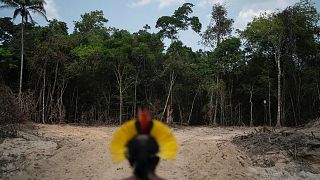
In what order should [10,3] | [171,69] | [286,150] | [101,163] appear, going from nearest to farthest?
[101,163] → [286,150] → [10,3] → [171,69]

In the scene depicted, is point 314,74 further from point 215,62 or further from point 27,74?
point 27,74

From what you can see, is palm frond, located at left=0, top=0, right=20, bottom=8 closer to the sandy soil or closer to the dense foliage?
the dense foliage

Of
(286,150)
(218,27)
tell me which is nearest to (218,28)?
(218,27)

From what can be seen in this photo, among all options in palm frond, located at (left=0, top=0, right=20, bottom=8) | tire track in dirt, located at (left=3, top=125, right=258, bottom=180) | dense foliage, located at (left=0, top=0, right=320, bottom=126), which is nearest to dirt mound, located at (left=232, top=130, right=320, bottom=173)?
tire track in dirt, located at (left=3, top=125, right=258, bottom=180)

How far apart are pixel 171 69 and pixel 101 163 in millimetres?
22069

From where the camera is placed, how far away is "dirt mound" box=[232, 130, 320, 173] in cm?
1345

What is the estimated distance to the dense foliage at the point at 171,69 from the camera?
3194cm

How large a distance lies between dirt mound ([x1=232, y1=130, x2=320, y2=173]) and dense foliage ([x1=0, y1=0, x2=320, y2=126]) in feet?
51.3

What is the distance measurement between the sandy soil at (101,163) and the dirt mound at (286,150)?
0.43 meters

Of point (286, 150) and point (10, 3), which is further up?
point (10, 3)

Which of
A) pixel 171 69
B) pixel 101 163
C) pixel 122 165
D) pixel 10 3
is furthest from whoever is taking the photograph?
pixel 171 69

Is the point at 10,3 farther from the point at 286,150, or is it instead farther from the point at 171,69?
the point at 286,150

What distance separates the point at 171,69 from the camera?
34438 mm

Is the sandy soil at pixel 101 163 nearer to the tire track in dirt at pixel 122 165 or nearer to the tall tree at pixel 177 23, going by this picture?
the tire track in dirt at pixel 122 165
